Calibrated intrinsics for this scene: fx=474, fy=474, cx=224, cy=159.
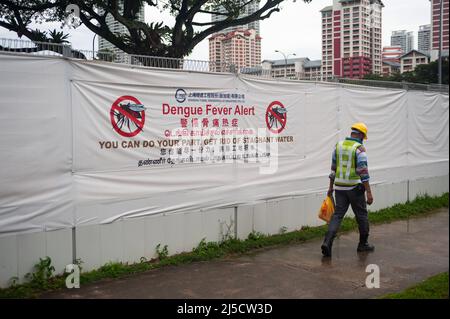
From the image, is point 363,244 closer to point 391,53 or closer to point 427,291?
point 427,291

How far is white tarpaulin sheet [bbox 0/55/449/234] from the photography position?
5.11 meters

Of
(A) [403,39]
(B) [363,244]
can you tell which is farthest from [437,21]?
(A) [403,39]

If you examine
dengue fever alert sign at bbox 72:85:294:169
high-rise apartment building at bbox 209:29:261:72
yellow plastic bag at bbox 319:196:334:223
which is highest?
high-rise apartment building at bbox 209:29:261:72

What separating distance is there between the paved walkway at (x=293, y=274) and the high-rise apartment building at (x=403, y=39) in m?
46.0

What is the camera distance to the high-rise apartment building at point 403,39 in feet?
162

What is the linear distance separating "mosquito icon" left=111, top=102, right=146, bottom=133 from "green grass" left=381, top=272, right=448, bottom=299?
354 cm

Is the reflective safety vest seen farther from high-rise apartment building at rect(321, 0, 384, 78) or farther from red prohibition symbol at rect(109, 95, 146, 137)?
high-rise apartment building at rect(321, 0, 384, 78)

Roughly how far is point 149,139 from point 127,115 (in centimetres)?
43

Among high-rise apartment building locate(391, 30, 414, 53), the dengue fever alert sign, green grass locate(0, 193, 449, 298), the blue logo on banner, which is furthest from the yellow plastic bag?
high-rise apartment building locate(391, 30, 414, 53)

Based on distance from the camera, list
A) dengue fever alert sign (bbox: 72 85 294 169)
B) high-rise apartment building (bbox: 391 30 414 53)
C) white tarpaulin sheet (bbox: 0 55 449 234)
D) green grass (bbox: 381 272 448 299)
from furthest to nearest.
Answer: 1. high-rise apartment building (bbox: 391 30 414 53)
2. dengue fever alert sign (bbox: 72 85 294 169)
3. white tarpaulin sheet (bbox: 0 55 449 234)
4. green grass (bbox: 381 272 448 299)

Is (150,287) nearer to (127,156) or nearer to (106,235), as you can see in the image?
(106,235)

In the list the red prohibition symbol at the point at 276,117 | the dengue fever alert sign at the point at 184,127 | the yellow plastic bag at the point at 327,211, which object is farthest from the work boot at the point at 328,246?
the red prohibition symbol at the point at 276,117

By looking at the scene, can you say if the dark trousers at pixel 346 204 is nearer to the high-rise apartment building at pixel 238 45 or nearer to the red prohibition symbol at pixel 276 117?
the red prohibition symbol at pixel 276 117
